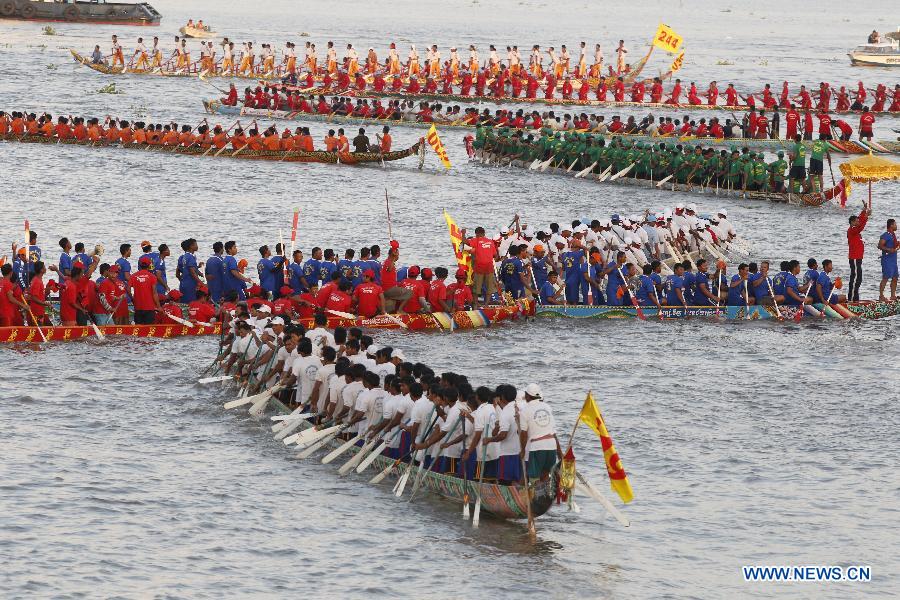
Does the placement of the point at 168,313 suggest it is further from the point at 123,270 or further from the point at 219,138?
the point at 219,138

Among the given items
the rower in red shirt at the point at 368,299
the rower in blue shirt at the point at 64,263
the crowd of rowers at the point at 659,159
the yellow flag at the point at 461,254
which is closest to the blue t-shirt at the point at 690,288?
the yellow flag at the point at 461,254

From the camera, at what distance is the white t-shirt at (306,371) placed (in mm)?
22672

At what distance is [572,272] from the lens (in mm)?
31953

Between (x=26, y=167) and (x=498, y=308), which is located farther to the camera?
(x=26, y=167)

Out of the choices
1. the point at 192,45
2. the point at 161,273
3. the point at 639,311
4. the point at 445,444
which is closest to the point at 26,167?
the point at 161,273

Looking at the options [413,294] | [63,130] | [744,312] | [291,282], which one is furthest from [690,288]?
[63,130]

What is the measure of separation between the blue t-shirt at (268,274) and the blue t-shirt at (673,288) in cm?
915

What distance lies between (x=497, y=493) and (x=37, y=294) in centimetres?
1266

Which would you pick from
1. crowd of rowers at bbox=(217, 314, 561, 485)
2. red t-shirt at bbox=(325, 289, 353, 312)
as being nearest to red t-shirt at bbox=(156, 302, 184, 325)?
red t-shirt at bbox=(325, 289, 353, 312)

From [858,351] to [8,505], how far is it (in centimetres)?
1879

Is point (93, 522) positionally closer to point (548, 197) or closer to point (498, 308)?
point (498, 308)

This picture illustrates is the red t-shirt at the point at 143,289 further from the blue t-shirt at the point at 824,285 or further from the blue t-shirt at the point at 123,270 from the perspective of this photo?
the blue t-shirt at the point at 824,285

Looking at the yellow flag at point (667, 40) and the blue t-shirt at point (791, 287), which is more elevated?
the yellow flag at point (667, 40)

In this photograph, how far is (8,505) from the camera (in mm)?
20641
